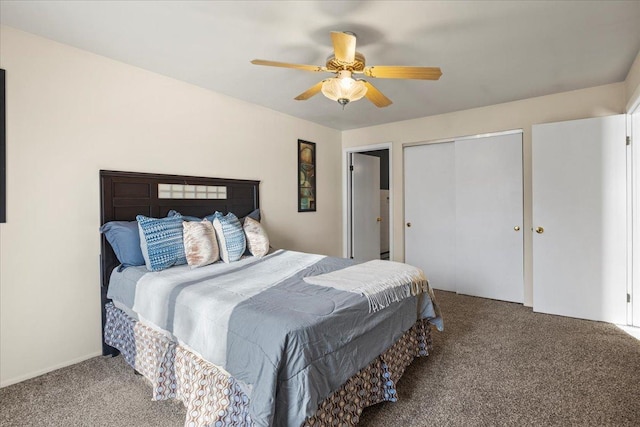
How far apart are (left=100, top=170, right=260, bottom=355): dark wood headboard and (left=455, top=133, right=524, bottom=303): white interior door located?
2.91 metres

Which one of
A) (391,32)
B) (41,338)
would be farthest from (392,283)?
(41,338)

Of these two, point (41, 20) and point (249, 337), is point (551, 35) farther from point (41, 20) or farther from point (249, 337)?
point (41, 20)

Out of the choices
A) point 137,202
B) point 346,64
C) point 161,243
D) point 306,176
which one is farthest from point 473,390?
point 306,176

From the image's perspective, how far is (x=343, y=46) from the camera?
183 centimetres

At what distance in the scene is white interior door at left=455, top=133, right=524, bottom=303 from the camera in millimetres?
3707

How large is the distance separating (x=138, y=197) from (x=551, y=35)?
11.2 ft

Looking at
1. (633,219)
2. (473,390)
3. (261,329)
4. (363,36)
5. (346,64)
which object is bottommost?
(473,390)

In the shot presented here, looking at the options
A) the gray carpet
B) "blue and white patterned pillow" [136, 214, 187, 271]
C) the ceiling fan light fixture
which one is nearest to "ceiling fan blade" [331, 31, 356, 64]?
the ceiling fan light fixture

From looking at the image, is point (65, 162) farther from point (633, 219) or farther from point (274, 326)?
point (633, 219)

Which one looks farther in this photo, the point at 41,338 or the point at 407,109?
the point at 407,109

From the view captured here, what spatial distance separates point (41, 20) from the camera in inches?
79.0

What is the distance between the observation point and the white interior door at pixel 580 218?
3021mm

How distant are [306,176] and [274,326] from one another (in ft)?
10.7

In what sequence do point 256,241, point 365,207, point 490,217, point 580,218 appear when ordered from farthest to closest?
point 365,207 → point 490,217 → point 580,218 → point 256,241
